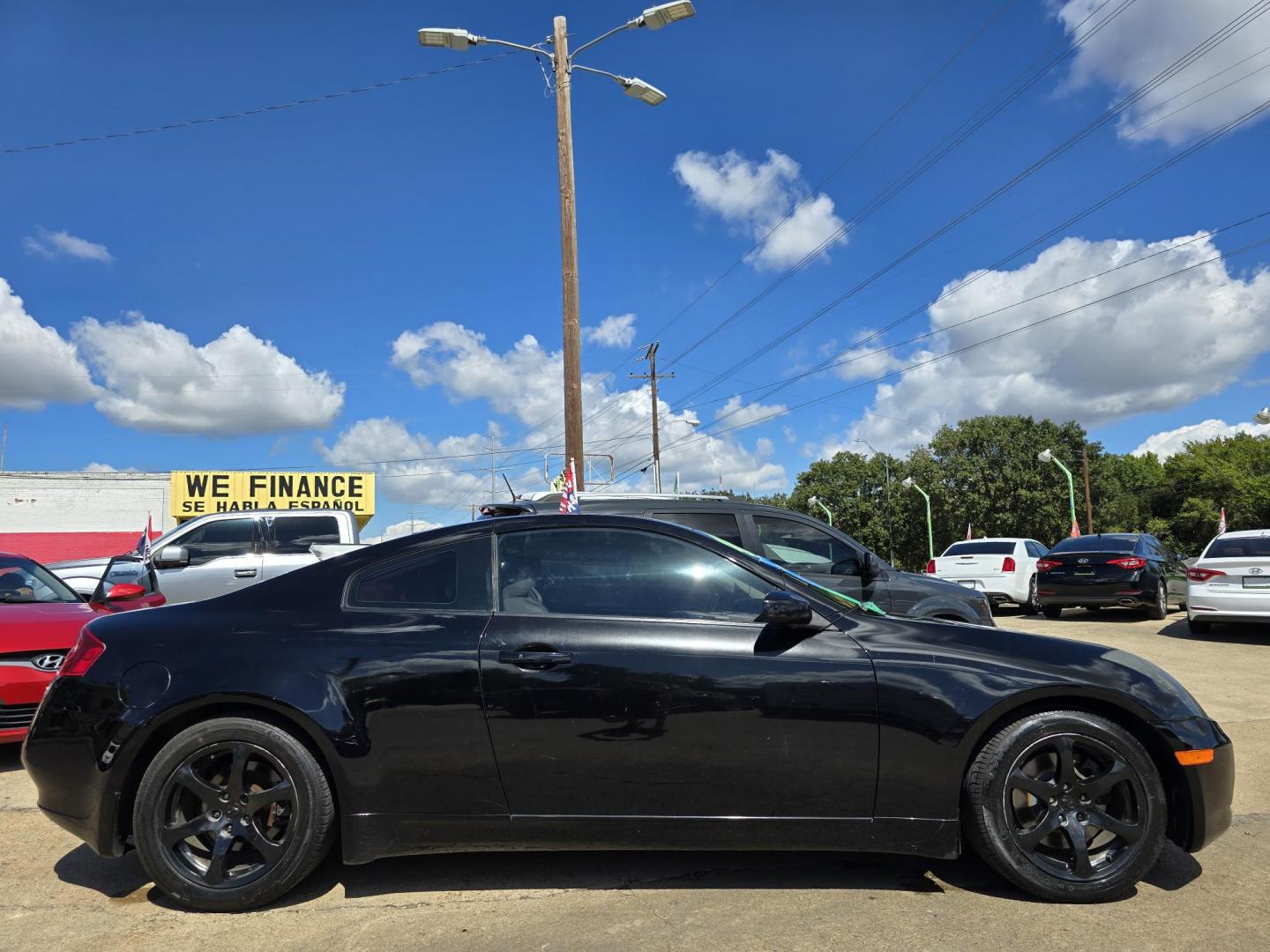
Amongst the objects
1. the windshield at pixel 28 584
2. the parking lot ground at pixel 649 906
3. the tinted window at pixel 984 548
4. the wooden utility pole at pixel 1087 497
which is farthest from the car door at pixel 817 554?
the wooden utility pole at pixel 1087 497

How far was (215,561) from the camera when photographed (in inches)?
419

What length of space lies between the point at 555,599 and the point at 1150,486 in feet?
284

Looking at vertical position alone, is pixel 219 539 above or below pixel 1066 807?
above

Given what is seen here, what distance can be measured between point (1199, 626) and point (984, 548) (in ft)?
17.2

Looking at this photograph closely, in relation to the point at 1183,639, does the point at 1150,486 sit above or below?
above

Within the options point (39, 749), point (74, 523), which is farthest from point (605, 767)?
point (74, 523)

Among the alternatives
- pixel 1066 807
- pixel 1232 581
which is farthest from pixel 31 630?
pixel 1232 581

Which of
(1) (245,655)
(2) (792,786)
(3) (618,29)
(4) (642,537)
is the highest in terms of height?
(3) (618,29)

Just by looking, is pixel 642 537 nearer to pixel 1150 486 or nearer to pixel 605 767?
pixel 605 767

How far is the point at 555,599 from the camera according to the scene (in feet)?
11.8

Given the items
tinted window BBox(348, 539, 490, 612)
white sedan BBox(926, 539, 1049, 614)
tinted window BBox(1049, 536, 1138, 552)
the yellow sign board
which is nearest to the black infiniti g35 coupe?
tinted window BBox(348, 539, 490, 612)

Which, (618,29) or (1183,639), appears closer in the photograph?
(1183,639)

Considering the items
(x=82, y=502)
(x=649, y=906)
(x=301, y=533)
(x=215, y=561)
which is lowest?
(x=649, y=906)

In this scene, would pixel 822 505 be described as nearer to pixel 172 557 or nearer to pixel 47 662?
pixel 172 557
